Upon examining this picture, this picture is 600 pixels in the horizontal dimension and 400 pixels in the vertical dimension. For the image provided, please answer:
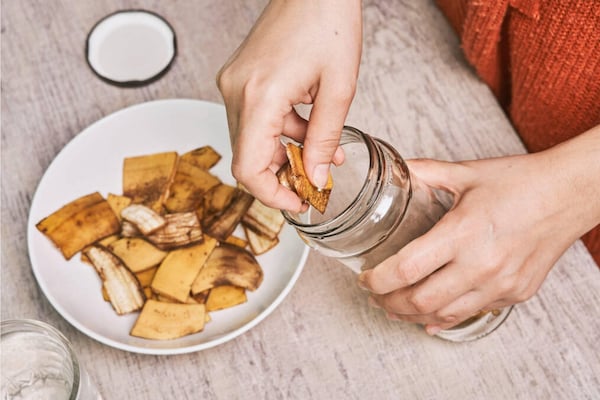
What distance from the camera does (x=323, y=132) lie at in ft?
1.75

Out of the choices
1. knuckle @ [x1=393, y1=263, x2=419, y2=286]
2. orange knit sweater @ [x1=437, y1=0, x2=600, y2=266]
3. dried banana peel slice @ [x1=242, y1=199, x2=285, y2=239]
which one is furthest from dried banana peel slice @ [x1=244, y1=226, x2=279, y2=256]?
orange knit sweater @ [x1=437, y1=0, x2=600, y2=266]

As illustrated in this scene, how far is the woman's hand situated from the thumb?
9 centimetres

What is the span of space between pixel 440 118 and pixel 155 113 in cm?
33

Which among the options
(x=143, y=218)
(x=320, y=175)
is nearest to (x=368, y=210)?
(x=320, y=175)

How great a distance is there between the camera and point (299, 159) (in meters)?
0.54

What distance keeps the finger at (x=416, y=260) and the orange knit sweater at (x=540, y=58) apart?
10.6 inches

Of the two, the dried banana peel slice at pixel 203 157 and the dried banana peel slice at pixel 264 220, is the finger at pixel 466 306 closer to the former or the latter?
the dried banana peel slice at pixel 264 220

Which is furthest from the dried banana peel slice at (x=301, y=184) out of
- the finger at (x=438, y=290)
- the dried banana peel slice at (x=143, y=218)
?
the dried banana peel slice at (x=143, y=218)

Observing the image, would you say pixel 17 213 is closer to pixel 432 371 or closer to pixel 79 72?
pixel 79 72

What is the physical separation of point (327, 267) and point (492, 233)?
0.21 m

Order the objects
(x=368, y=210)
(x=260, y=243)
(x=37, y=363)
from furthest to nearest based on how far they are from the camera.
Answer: (x=260, y=243)
(x=37, y=363)
(x=368, y=210)

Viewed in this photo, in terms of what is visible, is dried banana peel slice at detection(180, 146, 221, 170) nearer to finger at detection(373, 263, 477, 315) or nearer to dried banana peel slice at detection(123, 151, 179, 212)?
dried banana peel slice at detection(123, 151, 179, 212)

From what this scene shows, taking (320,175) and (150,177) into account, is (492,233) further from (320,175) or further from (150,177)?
(150,177)

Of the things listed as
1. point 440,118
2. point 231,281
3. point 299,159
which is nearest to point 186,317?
point 231,281
